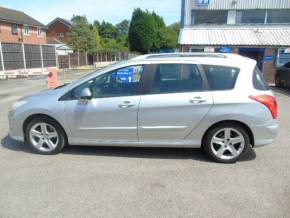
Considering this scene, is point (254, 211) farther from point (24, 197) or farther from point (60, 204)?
point (24, 197)

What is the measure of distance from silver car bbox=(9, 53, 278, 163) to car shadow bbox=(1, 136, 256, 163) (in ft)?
0.83

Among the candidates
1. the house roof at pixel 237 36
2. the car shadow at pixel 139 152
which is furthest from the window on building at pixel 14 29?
the car shadow at pixel 139 152

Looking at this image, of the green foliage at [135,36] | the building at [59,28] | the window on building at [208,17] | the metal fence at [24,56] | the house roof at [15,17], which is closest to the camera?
the window on building at [208,17]

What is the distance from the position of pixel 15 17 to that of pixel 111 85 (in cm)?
3679

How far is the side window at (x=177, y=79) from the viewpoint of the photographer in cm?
417

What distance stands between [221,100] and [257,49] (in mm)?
14961

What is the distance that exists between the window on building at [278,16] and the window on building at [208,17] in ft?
9.91

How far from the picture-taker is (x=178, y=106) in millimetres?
4117

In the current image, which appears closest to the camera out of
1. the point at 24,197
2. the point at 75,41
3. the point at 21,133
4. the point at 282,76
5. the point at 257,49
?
the point at 24,197

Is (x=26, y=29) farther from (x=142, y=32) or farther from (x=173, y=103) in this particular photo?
(x=173, y=103)

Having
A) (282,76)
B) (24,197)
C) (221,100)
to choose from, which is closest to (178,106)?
(221,100)

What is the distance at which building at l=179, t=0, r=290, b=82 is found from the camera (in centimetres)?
1700

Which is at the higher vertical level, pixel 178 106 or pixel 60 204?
pixel 178 106

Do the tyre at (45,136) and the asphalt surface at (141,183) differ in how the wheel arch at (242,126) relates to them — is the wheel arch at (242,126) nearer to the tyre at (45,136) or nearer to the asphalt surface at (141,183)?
the asphalt surface at (141,183)
